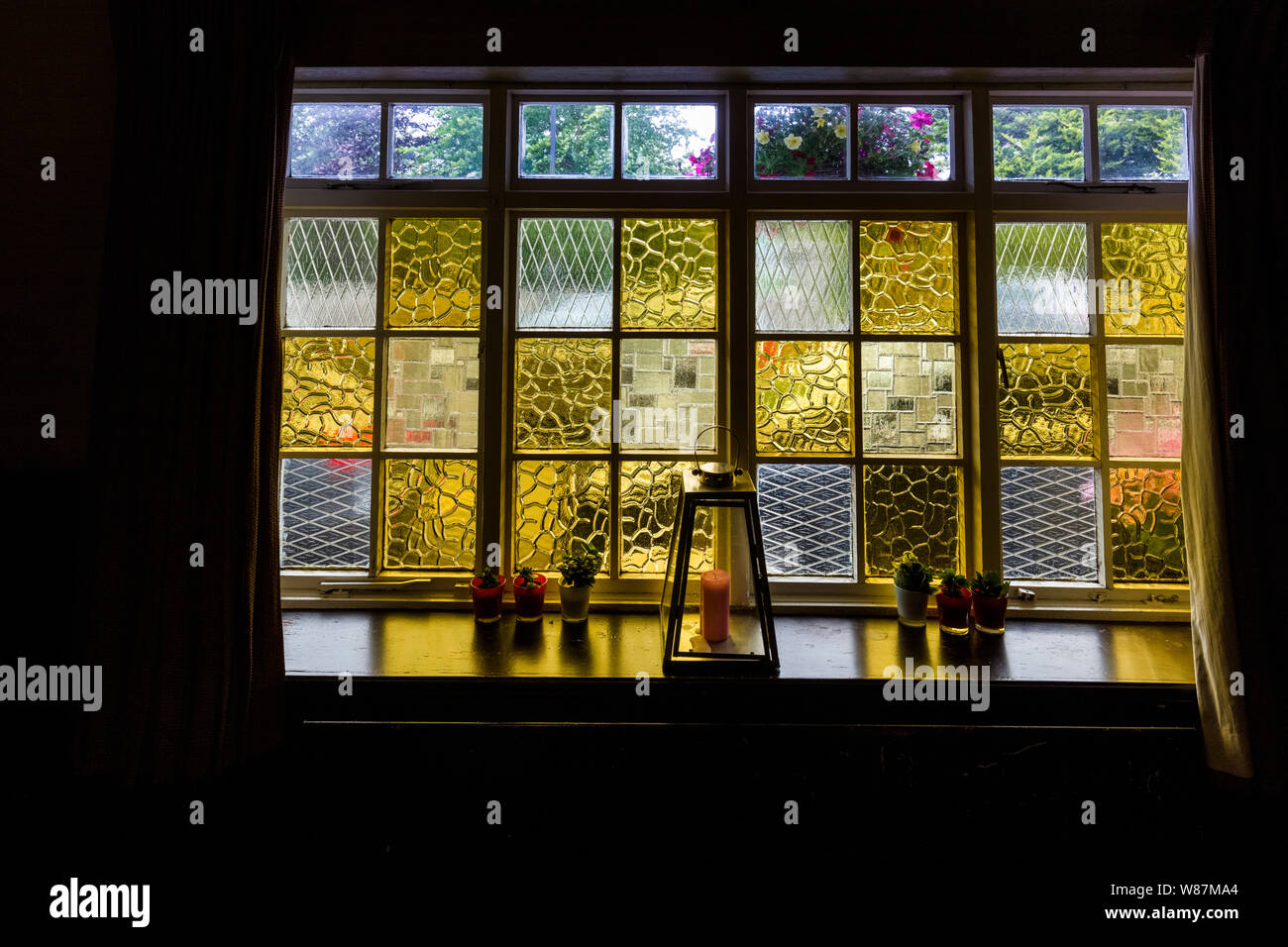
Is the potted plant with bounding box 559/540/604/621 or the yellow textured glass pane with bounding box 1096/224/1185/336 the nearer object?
the potted plant with bounding box 559/540/604/621

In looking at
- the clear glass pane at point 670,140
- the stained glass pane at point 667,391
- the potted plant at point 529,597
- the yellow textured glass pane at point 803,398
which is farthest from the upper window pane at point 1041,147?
the potted plant at point 529,597

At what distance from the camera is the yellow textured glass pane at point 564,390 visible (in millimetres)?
1926

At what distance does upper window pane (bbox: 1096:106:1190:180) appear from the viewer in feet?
6.21

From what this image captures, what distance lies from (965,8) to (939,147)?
364 millimetres

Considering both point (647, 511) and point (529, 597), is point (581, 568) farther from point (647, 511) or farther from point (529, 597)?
point (647, 511)

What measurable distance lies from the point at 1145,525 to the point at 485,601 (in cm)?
216

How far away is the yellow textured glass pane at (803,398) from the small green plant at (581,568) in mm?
668

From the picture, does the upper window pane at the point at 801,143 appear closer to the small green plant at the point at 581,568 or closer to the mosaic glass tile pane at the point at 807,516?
the mosaic glass tile pane at the point at 807,516

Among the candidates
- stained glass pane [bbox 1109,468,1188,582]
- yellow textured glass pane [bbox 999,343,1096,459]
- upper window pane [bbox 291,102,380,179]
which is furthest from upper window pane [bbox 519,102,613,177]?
stained glass pane [bbox 1109,468,1188,582]

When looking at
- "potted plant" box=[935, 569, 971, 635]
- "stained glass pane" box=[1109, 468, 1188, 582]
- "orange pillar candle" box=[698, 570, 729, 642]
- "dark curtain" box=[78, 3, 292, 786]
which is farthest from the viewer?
"stained glass pane" box=[1109, 468, 1188, 582]

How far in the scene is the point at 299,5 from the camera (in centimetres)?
166

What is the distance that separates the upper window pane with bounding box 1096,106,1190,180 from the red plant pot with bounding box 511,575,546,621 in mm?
2287

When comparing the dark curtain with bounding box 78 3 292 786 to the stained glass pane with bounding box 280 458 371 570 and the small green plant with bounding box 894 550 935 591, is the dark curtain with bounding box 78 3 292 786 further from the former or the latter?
the small green plant with bounding box 894 550 935 591

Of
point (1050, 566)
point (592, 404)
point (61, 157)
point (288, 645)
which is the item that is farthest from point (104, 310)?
point (1050, 566)
